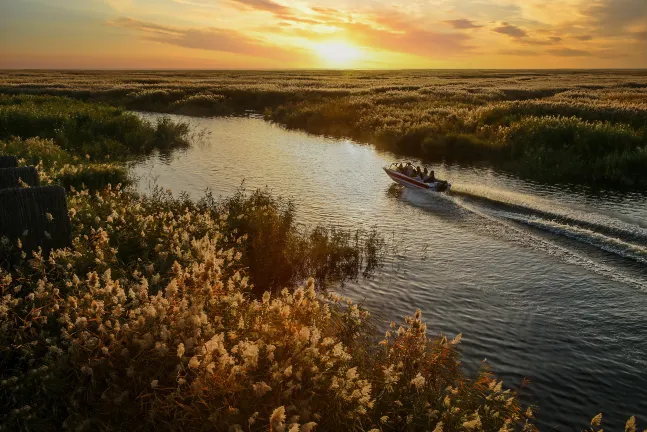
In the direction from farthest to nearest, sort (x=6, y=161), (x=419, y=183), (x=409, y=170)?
(x=409, y=170)
(x=419, y=183)
(x=6, y=161)

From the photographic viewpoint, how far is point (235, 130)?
1731 inches

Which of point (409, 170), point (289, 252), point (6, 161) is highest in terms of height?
point (6, 161)

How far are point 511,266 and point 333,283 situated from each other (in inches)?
218

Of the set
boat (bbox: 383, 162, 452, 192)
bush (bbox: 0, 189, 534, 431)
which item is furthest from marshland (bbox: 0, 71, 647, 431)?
boat (bbox: 383, 162, 452, 192)

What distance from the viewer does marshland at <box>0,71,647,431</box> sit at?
527 centimetres

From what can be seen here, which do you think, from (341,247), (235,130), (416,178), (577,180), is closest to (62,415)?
(341,247)

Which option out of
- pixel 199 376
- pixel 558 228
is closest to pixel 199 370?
pixel 199 376

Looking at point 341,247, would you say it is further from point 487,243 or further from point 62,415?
point 62,415

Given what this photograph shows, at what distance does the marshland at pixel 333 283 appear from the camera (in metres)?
5.27

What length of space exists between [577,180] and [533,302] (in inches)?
646

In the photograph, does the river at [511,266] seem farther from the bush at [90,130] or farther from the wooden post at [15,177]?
the wooden post at [15,177]

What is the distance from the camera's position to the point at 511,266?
1491 centimetres

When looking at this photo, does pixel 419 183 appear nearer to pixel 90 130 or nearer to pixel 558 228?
pixel 558 228

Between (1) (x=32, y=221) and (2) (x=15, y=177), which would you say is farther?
(2) (x=15, y=177)
